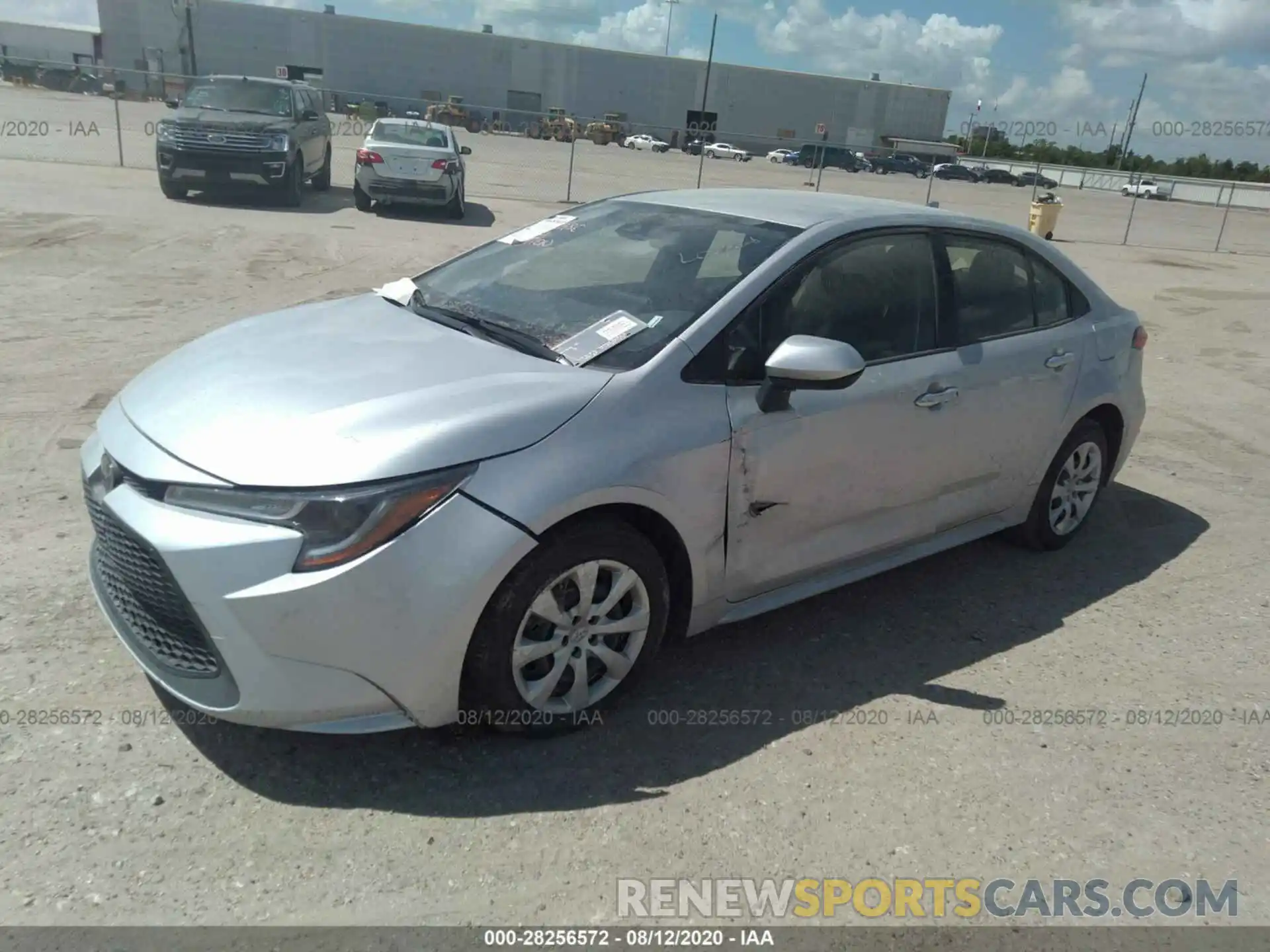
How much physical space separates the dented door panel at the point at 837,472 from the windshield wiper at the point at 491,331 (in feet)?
2.09

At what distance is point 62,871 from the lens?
246 cm

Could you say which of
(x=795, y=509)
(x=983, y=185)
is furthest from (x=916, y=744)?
(x=983, y=185)

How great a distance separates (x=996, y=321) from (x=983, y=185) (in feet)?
163

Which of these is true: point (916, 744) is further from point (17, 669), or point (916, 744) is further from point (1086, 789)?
point (17, 669)

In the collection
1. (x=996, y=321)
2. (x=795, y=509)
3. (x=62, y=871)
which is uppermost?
(x=996, y=321)

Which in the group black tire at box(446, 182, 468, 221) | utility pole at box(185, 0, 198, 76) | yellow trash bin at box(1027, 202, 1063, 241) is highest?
utility pole at box(185, 0, 198, 76)

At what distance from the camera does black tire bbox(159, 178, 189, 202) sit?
49.0ft

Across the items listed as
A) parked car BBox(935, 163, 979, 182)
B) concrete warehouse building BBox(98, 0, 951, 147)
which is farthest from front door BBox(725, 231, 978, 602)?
concrete warehouse building BBox(98, 0, 951, 147)

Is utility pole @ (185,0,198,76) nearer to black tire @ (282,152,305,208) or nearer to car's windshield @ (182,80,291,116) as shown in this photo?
car's windshield @ (182,80,291,116)

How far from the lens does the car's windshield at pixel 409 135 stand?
16.2 m

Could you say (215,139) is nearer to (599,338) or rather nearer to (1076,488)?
(599,338)

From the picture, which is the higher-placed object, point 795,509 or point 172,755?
point 795,509

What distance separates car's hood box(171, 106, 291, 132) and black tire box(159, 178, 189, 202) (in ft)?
2.98

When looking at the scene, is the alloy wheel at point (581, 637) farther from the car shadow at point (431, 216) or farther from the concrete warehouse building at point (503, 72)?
the concrete warehouse building at point (503, 72)
